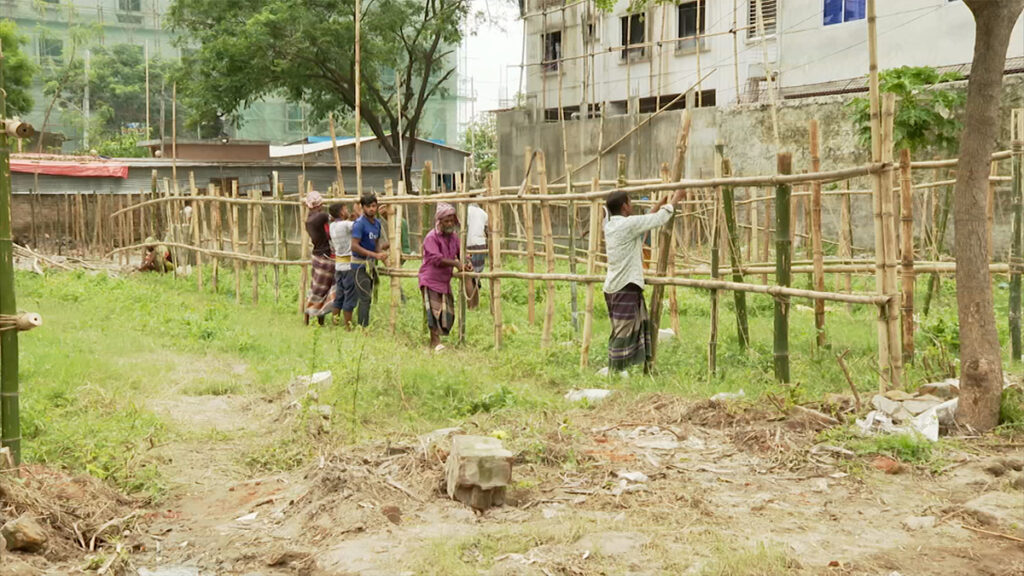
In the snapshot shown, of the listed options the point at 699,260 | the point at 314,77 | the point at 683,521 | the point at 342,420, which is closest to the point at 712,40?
the point at 314,77

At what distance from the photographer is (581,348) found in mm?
7926

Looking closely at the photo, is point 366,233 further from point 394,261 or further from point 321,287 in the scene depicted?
point 321,287

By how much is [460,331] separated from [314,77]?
568 inches

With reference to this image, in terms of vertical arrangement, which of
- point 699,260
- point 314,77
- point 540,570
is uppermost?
point 314,77

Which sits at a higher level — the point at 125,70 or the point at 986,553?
the point at 125,70

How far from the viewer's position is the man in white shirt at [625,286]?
6988 mm

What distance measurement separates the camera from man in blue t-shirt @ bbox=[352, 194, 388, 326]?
9.56m

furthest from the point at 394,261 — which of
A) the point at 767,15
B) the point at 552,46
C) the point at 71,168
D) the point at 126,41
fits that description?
the point at 126,41

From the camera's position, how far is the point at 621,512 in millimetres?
4285

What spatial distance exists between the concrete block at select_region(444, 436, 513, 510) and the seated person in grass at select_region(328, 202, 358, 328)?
565cm

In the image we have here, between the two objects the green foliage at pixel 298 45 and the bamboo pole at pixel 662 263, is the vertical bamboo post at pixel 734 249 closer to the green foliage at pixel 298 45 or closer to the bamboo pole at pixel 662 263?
the bamboo pole at pixel 662 263

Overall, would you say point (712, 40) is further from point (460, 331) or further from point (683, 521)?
point (683, 521)

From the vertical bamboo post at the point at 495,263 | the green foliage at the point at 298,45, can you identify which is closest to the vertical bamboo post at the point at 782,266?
the vertical bamboo post at the point at 495,263

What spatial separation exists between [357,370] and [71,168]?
16531 millimetres
